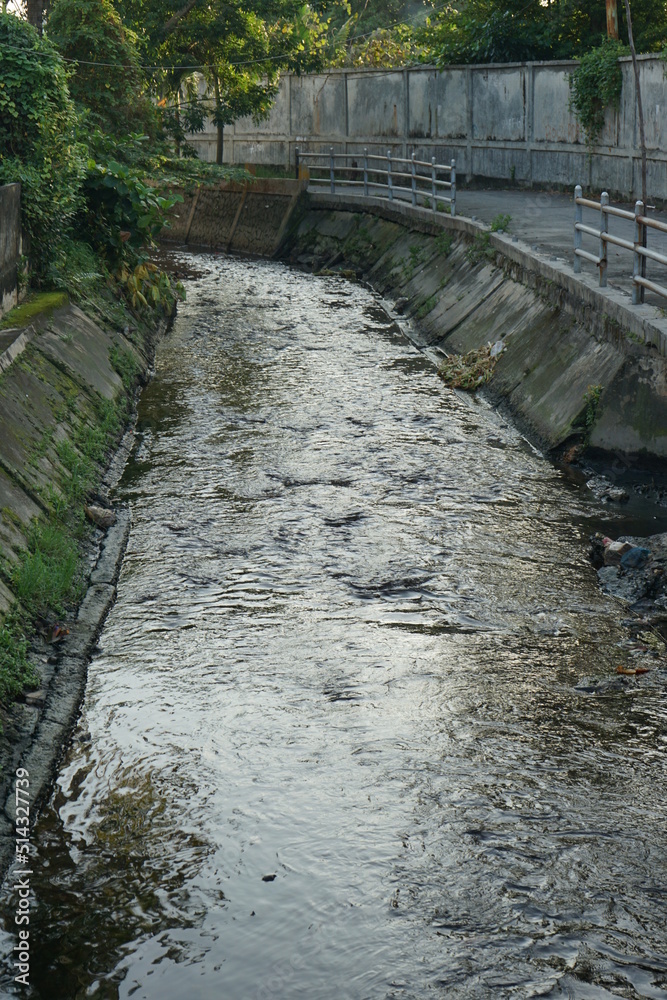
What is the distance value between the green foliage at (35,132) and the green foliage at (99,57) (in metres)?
7.59

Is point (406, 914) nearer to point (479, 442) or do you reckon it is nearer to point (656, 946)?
point (656, 946)

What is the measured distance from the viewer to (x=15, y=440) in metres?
8.57

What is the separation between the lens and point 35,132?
1248cm

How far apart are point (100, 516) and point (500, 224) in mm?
9784

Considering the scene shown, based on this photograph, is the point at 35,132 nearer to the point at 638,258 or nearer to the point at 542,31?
the point at 638,258

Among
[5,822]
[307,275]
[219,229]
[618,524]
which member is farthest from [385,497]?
[219,229]

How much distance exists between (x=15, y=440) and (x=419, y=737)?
4.08 metres

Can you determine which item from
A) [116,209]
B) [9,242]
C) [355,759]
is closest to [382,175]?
[116,209]

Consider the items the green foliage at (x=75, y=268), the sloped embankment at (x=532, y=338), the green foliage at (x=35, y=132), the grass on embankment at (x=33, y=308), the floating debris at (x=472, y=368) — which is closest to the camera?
the sloped embankment at (x=532, y=338)

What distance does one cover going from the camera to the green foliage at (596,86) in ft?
65.6

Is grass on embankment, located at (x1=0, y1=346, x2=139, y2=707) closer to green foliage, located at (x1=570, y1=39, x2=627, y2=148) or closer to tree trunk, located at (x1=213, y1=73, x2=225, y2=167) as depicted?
green foliage, located at (x1=570, y1=39, x2=627, y2=148)

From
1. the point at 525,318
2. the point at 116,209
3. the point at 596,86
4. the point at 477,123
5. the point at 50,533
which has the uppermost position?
the point at 596,86

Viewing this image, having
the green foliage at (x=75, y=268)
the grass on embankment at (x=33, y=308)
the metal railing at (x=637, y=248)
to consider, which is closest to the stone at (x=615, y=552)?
the metal railing at (x=637, y=248)

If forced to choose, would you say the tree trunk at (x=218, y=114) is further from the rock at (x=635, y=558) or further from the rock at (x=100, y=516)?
the rock at (x=635, y=558)
